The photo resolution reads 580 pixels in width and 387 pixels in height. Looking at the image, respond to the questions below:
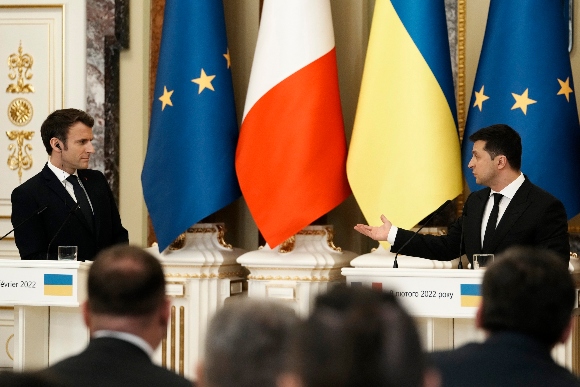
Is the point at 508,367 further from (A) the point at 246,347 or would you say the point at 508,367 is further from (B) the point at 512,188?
(B) the point at 512,188

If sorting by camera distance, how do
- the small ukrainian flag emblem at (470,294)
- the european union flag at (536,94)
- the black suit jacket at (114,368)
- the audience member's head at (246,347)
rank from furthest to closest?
1. the european union flag at (536,94)
2. the small ukrainian flag emblem at (470,294)
3. the black suit jacket at (114,368)
4. the audience member's head at (246,347)

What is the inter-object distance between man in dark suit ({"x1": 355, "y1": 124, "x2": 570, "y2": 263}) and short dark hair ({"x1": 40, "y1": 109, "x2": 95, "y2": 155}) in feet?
5.48

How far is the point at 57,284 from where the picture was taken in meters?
4.50

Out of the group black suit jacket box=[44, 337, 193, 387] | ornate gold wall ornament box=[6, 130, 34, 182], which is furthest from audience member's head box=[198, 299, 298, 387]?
ornate gold wall ornament box=[6, 130, 34, 182]

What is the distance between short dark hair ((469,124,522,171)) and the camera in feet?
15.8

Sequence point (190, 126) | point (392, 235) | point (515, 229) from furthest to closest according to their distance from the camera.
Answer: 1. point (190, 126)
2. point (392, 235)
3. point (515, 229)

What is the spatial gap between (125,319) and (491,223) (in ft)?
10.1

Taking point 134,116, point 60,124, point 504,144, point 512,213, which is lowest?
point 512,213

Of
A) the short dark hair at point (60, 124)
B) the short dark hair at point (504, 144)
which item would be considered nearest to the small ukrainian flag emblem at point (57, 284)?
the short dark hair at point (60, 124)

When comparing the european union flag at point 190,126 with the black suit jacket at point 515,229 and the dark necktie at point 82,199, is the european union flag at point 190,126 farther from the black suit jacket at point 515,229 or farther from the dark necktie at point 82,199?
the black suit jacket at point 515,229

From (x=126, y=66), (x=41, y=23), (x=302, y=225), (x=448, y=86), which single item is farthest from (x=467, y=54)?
(x=41, y=23)

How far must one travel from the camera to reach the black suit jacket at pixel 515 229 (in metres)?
4.68

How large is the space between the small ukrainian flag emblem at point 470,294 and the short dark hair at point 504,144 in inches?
36.6

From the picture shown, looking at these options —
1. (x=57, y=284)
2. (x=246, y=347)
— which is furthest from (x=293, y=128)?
(x=246, y=347)
